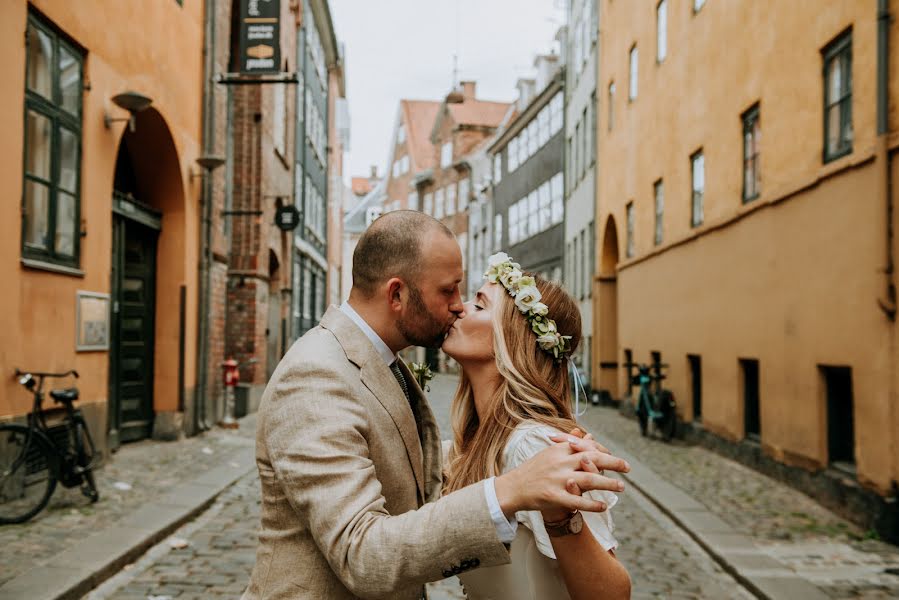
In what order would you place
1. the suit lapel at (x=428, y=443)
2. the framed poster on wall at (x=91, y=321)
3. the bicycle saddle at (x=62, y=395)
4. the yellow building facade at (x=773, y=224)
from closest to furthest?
the suit lapel at (x=428, y=443) → the bicycle saddle at (x=62, y=395) → the yellow building facade at (x=773, y=224) → the framed poster on wall at (x=91, y=321)

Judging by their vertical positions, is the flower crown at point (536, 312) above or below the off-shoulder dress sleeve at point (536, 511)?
above

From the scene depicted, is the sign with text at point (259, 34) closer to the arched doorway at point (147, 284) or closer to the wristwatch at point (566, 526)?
the arched doorway at point (147, 284)

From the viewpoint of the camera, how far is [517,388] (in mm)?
2707

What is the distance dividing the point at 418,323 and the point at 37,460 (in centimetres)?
686

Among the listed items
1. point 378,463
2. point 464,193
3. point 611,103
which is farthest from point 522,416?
point 464,193

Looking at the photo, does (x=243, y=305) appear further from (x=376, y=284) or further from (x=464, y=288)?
(x=464, y=288)

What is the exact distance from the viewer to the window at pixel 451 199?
58.1 meters

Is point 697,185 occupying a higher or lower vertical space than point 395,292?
higher

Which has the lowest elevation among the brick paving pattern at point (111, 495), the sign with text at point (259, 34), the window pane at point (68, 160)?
the brick paving pattern at point (111, 495)

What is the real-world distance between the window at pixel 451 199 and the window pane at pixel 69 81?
48.7 m

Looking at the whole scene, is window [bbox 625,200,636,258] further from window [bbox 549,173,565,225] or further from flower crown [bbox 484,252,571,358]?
flower crown [bbox 484,252,571,358]

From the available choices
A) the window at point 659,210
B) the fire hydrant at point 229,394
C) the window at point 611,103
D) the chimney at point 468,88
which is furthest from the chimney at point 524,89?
the fire hydrant at point 229,394

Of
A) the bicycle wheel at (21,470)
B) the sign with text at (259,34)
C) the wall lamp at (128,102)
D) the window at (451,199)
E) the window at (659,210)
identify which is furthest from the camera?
the window at (451,199)

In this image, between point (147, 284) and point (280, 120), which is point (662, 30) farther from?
point (147, 284)
